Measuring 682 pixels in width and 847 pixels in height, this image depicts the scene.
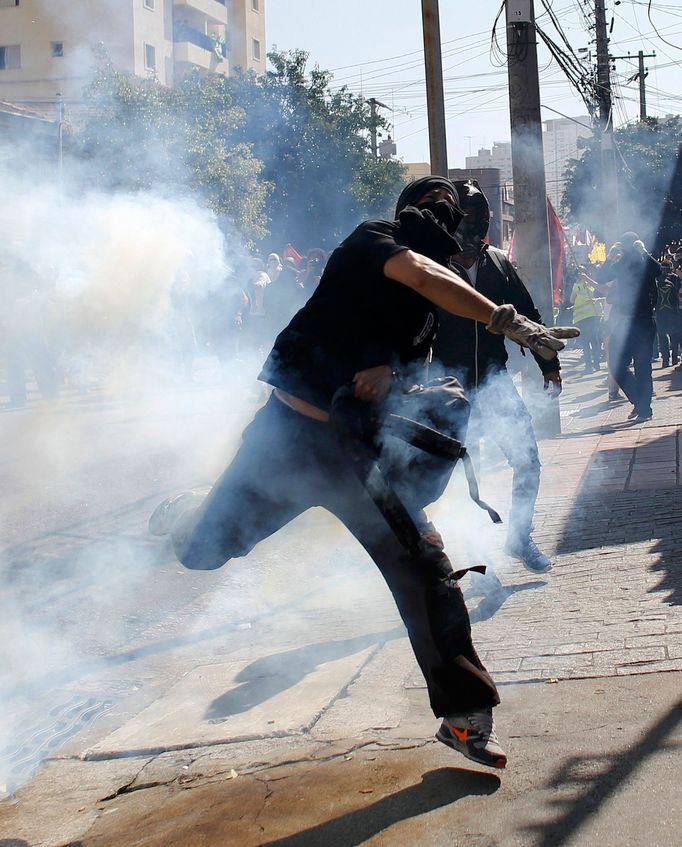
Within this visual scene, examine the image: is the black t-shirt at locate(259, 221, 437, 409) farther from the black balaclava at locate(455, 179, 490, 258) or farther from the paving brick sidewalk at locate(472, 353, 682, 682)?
the black balaclava at locate(455, 179, 490, 258)

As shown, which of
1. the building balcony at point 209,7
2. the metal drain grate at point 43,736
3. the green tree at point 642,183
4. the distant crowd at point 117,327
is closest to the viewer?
the metal drain grate at point 43,736

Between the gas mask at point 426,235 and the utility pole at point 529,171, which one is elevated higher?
the utility pole at point 529,171

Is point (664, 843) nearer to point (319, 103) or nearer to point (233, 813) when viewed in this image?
point (233, 813)

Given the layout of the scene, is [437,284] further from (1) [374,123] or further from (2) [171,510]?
(1) [374,123]

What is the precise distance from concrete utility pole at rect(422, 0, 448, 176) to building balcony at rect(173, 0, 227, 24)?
131 ft

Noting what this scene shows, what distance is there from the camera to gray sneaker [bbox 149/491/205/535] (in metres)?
4.04

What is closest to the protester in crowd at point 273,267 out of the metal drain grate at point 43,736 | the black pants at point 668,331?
the black pants at point 668,331

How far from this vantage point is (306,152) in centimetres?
3991

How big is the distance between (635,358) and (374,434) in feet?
27.5

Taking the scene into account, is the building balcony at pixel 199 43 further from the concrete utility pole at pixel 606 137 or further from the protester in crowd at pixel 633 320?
the protester in crowd at pixel 633 320

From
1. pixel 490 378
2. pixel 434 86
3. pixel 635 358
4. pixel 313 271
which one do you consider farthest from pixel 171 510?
pixel 313 271

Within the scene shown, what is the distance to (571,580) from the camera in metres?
5.02

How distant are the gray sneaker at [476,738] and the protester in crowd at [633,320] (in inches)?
324

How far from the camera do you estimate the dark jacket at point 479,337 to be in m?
5.15
